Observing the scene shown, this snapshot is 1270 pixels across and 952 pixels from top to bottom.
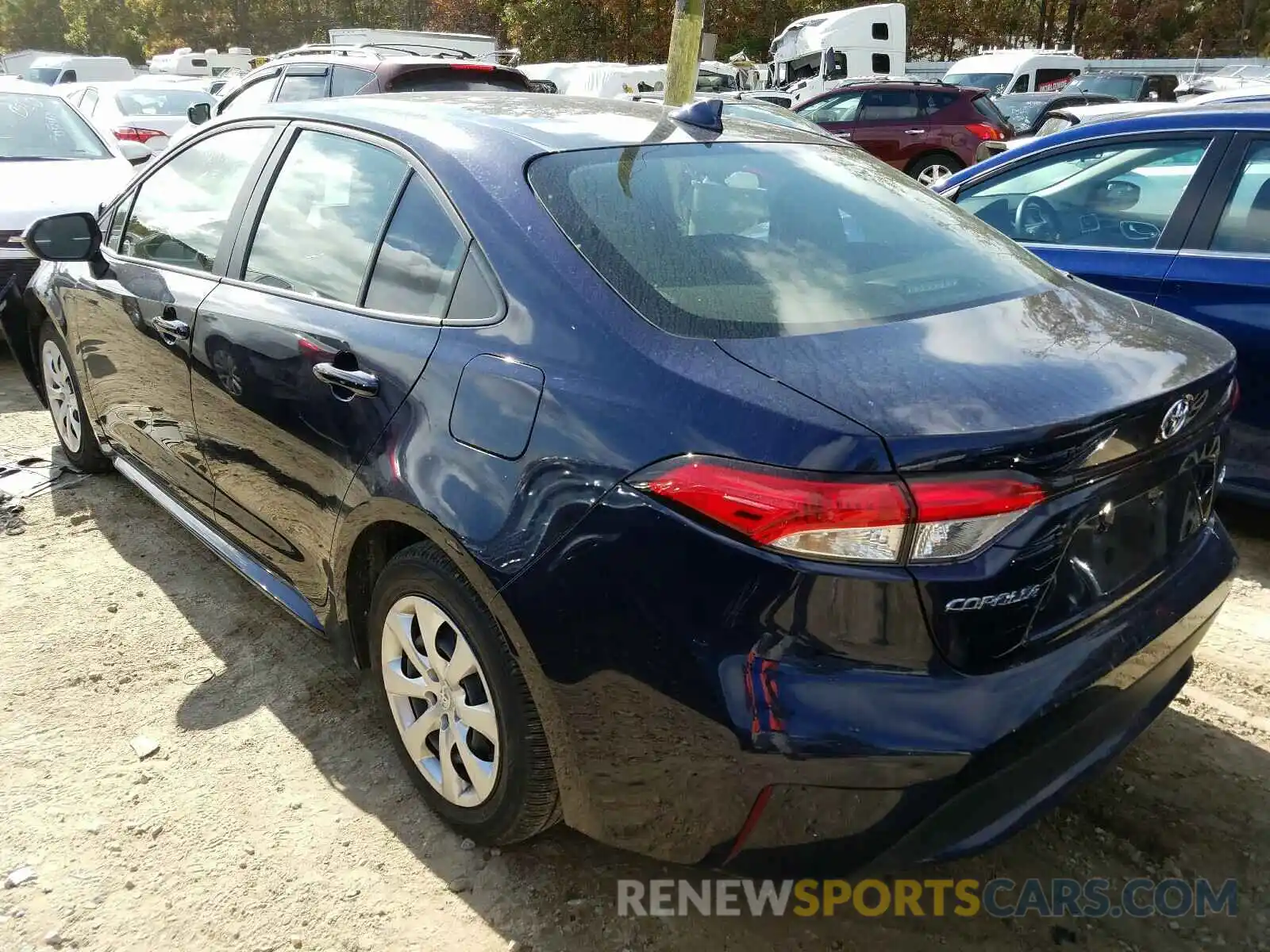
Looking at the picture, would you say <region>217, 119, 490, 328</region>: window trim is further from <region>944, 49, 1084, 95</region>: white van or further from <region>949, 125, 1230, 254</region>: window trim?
<region>944, 49, 1084, 95</region>: white van

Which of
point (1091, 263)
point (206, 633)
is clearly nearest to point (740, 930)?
point (206, 633)

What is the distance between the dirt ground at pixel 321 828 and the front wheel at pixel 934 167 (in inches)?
457

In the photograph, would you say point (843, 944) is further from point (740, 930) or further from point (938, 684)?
point (938, 684)

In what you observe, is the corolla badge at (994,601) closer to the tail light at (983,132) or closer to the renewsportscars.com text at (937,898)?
the renewsportscars.com text at (937,898)

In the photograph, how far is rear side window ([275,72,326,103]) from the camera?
26.9 feet

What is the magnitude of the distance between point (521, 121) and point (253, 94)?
25.3 ft

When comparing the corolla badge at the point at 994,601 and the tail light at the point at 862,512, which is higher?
the tail light at the point at 862,512

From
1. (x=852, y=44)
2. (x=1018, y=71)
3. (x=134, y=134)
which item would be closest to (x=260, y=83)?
(x=134, y=134)

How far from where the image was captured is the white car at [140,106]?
1226 centimetres

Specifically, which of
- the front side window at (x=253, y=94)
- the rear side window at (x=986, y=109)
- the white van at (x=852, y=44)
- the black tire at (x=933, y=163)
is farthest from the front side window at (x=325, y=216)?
the white van at (x=852, y=44)

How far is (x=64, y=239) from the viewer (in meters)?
3.47

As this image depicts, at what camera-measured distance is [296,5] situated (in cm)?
5347

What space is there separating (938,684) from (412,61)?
742 cm

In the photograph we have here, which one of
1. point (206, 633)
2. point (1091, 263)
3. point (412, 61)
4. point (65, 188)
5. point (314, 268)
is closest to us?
point (314, 268)
